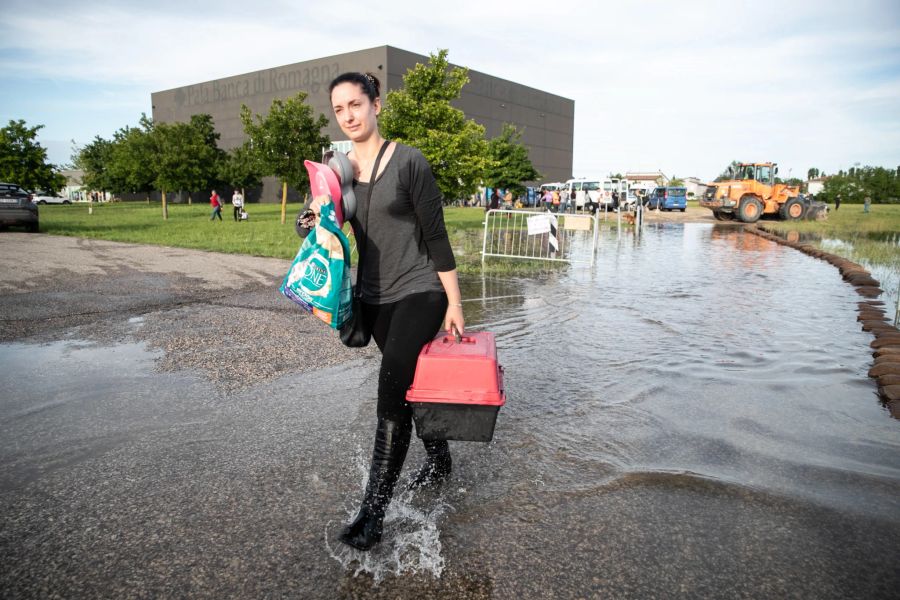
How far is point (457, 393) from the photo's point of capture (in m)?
2.42

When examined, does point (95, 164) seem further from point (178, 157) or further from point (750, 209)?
point (750, 209)

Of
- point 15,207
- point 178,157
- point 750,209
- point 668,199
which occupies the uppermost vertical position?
point 178,157

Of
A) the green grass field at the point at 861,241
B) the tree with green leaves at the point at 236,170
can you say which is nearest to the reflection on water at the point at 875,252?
the green grass field at the point at 861,241

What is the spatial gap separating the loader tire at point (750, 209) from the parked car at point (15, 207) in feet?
101

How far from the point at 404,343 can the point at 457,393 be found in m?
0.31

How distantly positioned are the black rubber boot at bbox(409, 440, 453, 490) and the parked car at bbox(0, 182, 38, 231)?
21703mm

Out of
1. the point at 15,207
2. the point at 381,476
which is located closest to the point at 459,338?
the point at 381,476

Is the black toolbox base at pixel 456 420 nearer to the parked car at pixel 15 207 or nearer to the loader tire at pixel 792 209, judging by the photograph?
the parked car at pixel 15 207

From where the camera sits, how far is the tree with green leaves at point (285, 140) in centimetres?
2770

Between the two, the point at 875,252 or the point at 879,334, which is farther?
the point at 875,252

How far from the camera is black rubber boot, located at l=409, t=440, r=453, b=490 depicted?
309cm

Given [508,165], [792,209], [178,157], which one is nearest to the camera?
[792,209]

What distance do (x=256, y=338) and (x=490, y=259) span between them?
835 centimetres

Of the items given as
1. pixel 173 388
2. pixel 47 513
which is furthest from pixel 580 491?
pixel 173 388
